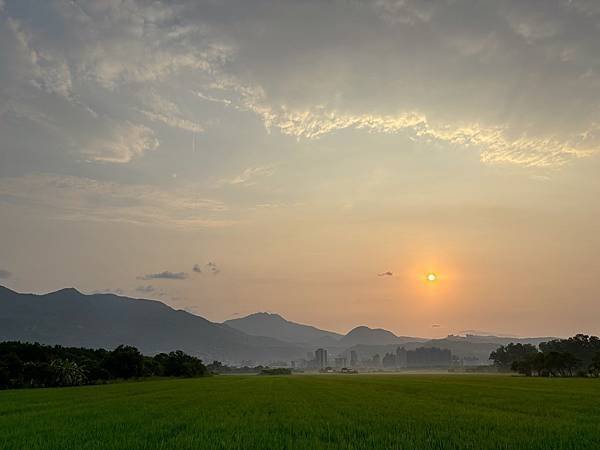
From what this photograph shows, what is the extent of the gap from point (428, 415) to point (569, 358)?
412 feet

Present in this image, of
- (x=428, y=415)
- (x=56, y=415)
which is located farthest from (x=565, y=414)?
(x=56, y=415)

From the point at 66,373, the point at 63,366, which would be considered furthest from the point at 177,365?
the point at 63,366

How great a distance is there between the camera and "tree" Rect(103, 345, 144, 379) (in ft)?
359

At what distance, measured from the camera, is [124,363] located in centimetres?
11106

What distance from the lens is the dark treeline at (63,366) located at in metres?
85.7

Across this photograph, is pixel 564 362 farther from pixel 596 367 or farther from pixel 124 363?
pixel 124 363

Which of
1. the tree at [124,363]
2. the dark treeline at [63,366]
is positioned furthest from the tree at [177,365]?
the tree at [124,363]

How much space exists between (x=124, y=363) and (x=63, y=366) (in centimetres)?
2168

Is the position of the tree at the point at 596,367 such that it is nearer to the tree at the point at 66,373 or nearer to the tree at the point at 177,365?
the tree at the point at 177,365

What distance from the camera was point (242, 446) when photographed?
15680 millimetres

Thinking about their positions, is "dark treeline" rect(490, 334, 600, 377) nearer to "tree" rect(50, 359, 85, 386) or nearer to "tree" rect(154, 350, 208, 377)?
"tree" rect(154, 350, 208, 377)

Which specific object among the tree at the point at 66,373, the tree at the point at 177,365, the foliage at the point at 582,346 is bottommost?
the tree at the point at 66,373

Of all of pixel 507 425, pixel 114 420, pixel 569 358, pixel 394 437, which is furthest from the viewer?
pixel 569 358

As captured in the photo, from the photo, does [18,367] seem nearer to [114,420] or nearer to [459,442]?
[114,420]
